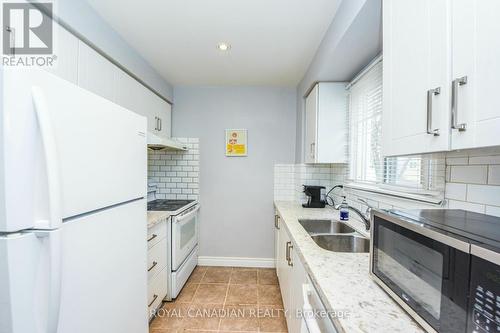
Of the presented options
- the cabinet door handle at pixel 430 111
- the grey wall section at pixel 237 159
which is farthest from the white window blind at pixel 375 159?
the grey wall section at pixel 237 159

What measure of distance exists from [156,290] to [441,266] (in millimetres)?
2100

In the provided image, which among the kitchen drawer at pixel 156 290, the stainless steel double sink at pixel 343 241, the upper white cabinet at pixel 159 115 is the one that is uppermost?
the upper white cabinet at pixel 159 115

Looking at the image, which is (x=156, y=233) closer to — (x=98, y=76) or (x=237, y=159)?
(x=98, y=76)

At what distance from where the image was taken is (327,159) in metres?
2.27

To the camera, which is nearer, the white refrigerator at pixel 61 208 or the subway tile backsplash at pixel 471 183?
the white refrigerator at pixel 61 208

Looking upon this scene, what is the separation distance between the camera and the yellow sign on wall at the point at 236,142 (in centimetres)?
309

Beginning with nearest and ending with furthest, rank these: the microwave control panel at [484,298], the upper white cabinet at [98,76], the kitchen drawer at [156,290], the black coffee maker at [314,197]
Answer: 1. the microwave control panel at [484,298]
2. the upper white cabinet at [98,76]
3. the kitchen drawer at [156,290]
4. the black coffee maker at [314,197]

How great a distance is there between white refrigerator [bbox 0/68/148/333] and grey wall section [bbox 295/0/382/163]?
136cm

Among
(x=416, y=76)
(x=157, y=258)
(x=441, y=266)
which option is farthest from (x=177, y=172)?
(x=441, y=266)

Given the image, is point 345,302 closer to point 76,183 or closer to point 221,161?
point 76,183

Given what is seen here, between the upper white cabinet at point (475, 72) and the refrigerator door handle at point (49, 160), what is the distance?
3.87 ft

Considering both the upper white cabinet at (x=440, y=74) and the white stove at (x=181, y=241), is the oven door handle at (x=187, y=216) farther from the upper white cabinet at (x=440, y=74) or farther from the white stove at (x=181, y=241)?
the upper white cabinet at (x=440, y=74)

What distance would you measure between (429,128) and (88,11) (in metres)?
1.98

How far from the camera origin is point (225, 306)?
7.34 feet
